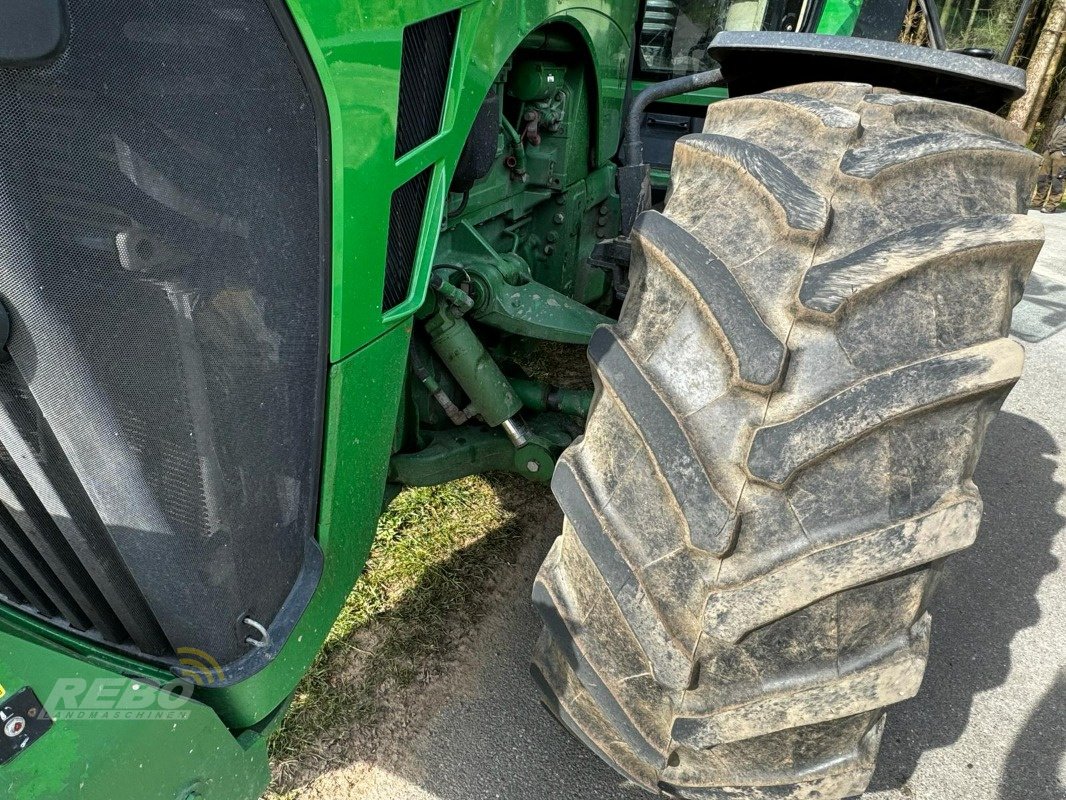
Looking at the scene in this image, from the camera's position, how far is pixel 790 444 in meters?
1.05

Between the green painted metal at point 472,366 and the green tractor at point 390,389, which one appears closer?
the green tractor at point 390,389

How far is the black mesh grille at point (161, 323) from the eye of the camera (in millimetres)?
766

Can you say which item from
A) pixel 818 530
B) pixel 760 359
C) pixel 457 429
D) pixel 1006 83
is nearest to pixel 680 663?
pixel 818 530

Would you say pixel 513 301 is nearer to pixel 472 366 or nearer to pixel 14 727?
pixel 472 366

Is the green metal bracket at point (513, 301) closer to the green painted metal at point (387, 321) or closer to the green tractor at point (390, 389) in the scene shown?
the green painted metal at point (387, 321)

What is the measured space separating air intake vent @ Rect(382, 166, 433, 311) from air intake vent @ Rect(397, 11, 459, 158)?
0.07m

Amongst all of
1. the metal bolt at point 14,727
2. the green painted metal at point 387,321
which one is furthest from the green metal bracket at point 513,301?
the metal bolt at point 14,727

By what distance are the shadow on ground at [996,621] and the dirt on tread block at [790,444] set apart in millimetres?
330

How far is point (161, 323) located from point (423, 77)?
58cm

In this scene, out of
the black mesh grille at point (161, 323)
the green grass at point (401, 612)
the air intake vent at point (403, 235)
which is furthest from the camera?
the green grass at point (401, 612)

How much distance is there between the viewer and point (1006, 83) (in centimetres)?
148

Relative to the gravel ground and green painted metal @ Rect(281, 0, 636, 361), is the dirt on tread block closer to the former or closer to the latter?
green painted metal @ Rect(281, 0, 636, 361)

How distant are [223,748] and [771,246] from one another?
102 cm

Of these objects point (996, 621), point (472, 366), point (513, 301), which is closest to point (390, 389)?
point (472, 366)
